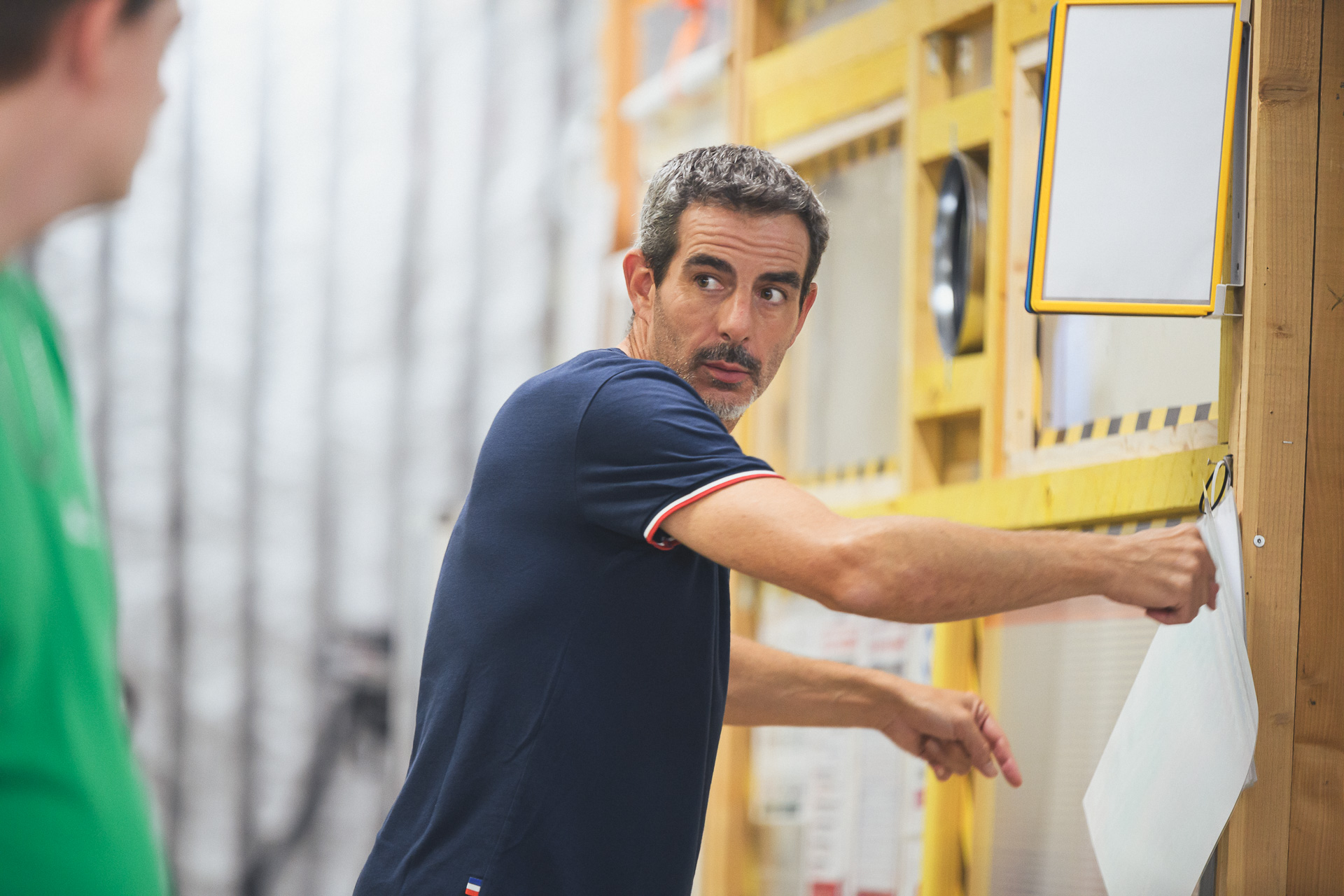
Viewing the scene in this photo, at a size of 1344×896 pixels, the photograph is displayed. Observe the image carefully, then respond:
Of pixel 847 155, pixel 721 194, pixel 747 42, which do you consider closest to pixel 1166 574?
pixel 721 194

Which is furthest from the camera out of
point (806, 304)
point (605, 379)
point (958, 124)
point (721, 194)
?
point (958, 124)

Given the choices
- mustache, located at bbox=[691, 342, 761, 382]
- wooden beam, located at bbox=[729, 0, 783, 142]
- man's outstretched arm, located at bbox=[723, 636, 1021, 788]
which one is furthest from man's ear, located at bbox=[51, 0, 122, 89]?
wooden beam, located at bbox=[729, 0, 783, 142]

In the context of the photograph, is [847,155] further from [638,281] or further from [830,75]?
[638,281]

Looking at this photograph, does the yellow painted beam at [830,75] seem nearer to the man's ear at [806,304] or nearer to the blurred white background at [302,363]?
the blurred white background at [302,363]

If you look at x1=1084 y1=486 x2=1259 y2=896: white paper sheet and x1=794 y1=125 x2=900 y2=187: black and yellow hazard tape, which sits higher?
x1=794 y1=125 x2=900 y2=187: black and yellow hazard tape

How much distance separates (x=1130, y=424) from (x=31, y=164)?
5.19ft

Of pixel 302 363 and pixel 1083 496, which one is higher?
pixel 302 363

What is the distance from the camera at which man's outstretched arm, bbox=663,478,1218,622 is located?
4.29 feet

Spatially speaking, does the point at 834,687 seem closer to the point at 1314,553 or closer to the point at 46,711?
the point at 1314,553

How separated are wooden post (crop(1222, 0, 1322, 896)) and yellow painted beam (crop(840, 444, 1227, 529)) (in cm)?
9

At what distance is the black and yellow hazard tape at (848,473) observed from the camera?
2.60 m

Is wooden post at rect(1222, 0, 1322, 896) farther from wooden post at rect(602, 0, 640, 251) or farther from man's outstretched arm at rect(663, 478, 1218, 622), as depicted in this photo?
wooden post at rect(602, 0, 640, 251)

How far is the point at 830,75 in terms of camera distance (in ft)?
8.89

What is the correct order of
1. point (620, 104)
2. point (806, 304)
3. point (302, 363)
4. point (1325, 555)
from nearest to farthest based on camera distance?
1. point (1325, 555)
2. point (806, 304)
3. point (302, 363)
4. point (620, 104)
